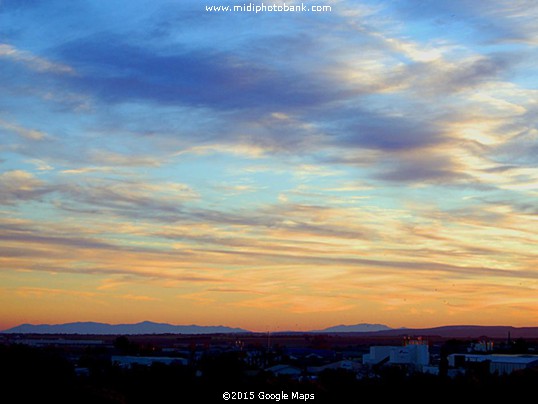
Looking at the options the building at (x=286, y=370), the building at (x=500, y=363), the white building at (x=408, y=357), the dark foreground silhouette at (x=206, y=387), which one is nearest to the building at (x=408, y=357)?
the white building at (x=408, y=357)

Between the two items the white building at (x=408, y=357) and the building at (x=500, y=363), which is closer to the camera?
the building at (x=500, y=363)

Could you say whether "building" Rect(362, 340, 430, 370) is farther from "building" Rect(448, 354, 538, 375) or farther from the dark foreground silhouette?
the dark foreground silhouette

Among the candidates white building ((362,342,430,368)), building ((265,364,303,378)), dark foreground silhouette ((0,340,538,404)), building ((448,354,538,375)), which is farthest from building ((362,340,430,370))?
dark foreground silhouette ((0,340,538,404))

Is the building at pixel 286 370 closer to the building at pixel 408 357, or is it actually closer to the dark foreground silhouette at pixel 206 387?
the building at pixel 408 357

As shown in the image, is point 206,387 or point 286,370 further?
point 286,370

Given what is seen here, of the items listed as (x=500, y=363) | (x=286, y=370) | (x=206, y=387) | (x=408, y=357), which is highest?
(x=408, y=357)

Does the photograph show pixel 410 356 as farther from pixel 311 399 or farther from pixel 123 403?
pixel 123 403

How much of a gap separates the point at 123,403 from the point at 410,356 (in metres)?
50.1

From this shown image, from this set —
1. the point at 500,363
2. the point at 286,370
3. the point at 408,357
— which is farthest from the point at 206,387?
the point at 408,357

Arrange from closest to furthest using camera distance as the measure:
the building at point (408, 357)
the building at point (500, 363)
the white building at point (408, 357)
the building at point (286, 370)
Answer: the building at point (500, 363) → the building at point (286, 370) → the building at point (408, 357) → the white building at point (408, 357)

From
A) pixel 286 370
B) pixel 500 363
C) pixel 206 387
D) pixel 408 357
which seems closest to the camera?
pixel 206 387

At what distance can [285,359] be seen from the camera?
94625mm

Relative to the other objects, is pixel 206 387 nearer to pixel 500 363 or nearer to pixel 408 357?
pixel 500 363

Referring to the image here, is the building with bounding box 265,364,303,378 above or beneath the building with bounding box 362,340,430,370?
beneath
